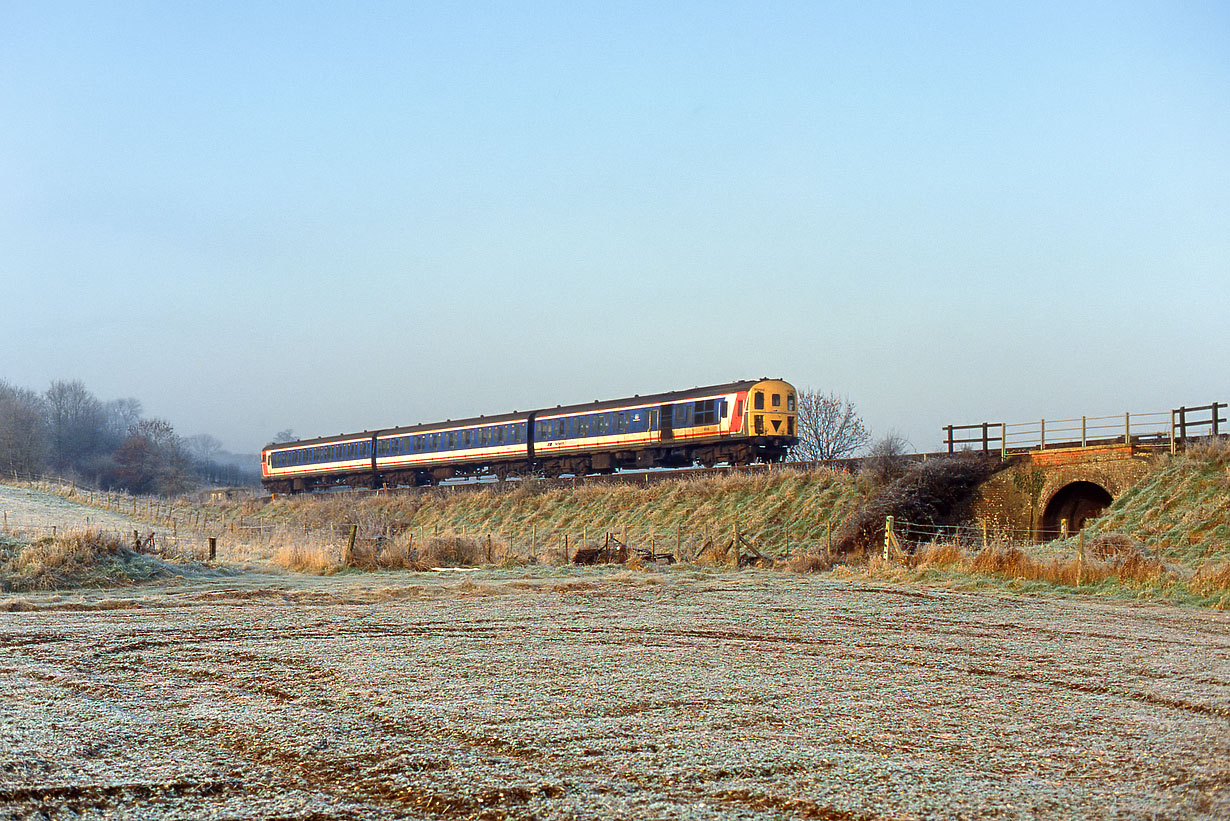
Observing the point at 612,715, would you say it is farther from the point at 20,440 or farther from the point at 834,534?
the point at 20,440

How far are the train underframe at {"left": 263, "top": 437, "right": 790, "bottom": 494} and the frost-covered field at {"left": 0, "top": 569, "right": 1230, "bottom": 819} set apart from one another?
21.1 m

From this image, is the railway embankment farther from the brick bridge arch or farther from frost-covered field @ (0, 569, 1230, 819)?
frost-covered field @ (0, 569, 1230, 819)

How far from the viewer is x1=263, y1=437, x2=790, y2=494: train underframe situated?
33.4 meters

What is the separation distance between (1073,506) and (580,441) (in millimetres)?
19209

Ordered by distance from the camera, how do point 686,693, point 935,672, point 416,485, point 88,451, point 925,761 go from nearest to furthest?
point 925,761 → point 686,693 → point 935,672 → point 416,485 → point 88,451

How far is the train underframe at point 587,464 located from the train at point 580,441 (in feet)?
Result: 0.14

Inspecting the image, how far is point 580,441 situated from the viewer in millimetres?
38594

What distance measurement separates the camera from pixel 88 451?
10225 centimetres

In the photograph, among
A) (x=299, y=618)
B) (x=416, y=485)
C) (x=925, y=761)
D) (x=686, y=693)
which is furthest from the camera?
(x=416, y=485)

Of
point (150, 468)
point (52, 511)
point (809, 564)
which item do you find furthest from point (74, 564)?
point (150, 468)

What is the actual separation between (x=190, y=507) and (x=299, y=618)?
155ft

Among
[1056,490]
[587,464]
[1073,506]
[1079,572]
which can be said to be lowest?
[1079,572]

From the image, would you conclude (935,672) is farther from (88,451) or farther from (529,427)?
(88,451)

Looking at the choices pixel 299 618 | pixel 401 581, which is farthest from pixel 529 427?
pixel 299 618
